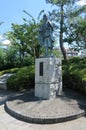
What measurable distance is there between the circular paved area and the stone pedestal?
0.29 m

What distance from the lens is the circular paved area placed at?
589 centimetres

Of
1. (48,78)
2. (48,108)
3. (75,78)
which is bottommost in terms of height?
(48,108)

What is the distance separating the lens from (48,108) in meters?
6.58

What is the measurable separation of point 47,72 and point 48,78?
0.75 feet

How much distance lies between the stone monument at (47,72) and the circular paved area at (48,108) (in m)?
0.32

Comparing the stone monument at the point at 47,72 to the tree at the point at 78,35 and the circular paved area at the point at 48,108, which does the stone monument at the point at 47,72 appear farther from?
the tree at the point at 78,35

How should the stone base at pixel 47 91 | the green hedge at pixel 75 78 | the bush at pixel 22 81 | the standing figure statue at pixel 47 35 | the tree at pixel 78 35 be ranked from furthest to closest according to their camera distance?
the tree at pixel 78 35 → the bush at pixel 22 81 → the standing figure statue at pixel 47 35 → the green hedge at pixel 75 78 → the stone base at pixel 47 91

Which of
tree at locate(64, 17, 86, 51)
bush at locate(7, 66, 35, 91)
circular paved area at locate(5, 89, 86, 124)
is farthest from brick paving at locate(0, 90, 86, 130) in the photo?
tree at locate(64, 17, 86, 51)

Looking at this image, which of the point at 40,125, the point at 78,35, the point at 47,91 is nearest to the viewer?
the point at 40,125

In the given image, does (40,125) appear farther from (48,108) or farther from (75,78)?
(75,78)

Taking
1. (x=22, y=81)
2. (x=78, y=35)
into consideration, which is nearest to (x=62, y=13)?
(x=78, y=35)

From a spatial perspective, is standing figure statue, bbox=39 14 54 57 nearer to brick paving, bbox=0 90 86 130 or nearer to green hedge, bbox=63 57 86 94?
green hedge, bbox=63 57 86 94

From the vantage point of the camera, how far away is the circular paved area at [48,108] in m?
5.89

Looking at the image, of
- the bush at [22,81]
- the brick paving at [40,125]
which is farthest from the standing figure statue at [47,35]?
the brick paving at [40,125]
